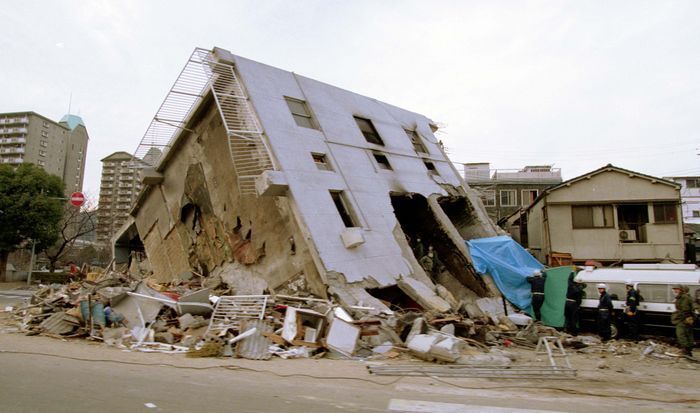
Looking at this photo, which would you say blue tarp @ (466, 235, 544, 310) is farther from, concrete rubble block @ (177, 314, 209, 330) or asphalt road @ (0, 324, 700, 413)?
concrete rubble block @ (177, 314, 209, 330)

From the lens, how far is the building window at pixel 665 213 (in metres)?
21.4

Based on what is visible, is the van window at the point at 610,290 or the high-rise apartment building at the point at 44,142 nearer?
the van window at the point at 610,290

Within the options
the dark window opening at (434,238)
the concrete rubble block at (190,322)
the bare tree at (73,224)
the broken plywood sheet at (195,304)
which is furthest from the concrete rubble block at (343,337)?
the bare tree at (73,224)

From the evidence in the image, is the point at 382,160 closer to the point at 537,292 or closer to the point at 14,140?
the point at 537,292

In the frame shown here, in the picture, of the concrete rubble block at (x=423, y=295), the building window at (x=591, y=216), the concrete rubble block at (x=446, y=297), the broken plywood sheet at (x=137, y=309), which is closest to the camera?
the broken plywood sheet at (x=137, y=309)

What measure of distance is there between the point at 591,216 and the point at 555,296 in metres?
12.4

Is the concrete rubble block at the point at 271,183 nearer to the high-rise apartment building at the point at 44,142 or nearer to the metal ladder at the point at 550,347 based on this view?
the metal ladder at the point at 550,347

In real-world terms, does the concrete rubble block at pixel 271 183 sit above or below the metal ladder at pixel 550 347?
above

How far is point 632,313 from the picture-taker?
10.4 metres

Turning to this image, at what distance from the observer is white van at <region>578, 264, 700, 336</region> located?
34.3ft

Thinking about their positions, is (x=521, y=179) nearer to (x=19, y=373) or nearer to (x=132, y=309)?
(x=132, y=309)

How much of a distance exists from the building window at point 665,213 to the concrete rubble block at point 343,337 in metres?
20.3

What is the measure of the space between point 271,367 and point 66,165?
3809 inches

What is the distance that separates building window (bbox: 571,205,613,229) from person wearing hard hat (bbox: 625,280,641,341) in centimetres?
1282
